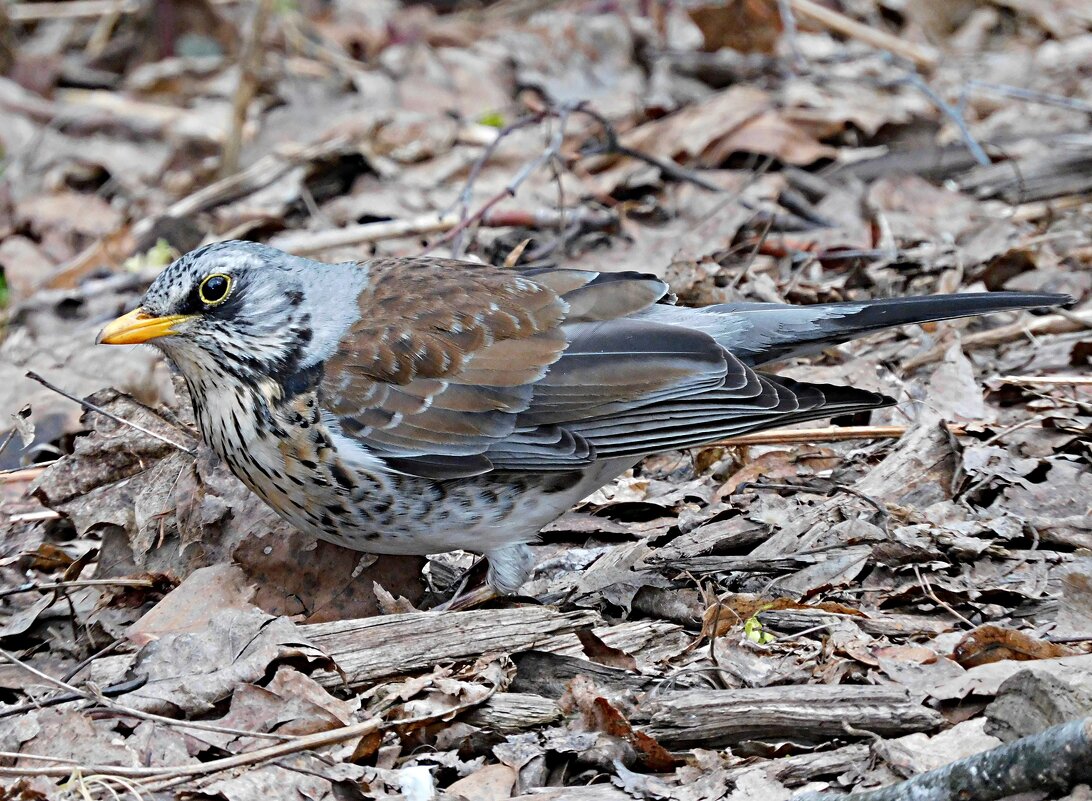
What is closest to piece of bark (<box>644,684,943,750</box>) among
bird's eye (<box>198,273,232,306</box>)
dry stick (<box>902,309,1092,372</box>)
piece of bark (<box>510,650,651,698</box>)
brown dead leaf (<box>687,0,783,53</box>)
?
piece of bark (<box>510,650,651,698</box>)

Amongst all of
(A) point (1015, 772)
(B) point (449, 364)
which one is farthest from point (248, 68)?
(A) point (1015, 772)

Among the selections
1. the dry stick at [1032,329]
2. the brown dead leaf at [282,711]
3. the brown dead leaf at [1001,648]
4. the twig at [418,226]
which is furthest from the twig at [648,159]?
the brown dead leaf at [282,711]

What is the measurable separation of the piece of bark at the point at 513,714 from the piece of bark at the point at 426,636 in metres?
0.22

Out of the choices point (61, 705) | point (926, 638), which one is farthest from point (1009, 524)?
point (61, 705)

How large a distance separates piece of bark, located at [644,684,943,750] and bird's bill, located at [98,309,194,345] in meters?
2.12

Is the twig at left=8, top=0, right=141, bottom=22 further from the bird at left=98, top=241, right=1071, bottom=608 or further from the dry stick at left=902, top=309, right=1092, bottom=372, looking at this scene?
the dry stick at left=902, top=309, right=1092, bottom=372

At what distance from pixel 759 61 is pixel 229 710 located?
22.9ft

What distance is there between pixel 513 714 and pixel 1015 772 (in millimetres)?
1523

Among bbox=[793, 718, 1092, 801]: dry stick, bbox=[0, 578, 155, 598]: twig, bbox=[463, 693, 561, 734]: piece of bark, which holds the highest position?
bbox=[793, 718, 1092, 801]: dry stick

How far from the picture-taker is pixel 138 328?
4527mm

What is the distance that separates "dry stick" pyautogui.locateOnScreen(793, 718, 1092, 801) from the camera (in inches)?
114

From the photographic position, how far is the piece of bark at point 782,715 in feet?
11.9

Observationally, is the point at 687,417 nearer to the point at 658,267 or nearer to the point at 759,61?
the point at 658,267

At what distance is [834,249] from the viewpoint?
7.10 m
